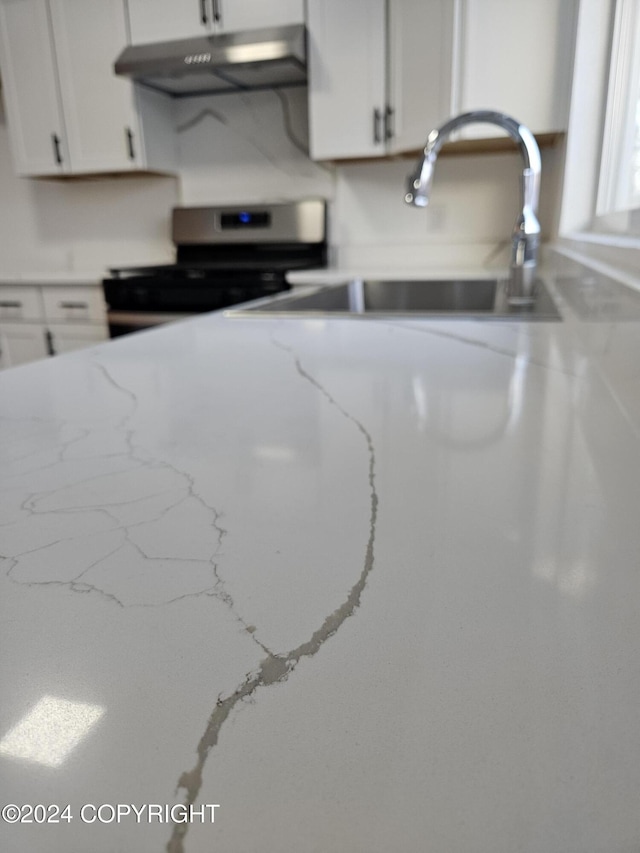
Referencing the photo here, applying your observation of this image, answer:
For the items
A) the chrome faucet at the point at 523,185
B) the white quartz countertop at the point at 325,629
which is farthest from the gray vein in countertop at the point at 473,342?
the chrome faucet at the point at 523,185

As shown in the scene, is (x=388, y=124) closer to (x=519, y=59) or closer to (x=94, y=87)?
(x=519, y=59)

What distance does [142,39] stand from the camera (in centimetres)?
238

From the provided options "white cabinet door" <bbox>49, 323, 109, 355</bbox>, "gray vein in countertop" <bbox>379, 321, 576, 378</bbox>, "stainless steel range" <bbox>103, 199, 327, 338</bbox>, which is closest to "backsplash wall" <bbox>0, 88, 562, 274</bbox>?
"stainless steel range" <bbox>103, 199, 327, 338</bbox>

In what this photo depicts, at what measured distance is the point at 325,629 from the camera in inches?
10.1

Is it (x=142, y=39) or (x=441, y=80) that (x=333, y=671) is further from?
(x=142, y=39)

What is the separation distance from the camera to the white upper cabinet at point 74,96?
246 centimetres

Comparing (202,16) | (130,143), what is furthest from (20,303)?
(202,16)

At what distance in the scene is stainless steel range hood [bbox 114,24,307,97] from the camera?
2111 mm

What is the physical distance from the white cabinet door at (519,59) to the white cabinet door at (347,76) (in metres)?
0.33

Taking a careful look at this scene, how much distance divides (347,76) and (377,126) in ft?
0.69

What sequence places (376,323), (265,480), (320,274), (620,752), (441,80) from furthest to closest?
(320,274) < (441,80) < (376,323) < (265,480) < (620,752)

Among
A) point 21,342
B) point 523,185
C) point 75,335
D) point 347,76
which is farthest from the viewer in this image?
point 21,342

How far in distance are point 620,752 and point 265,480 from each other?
26 cm

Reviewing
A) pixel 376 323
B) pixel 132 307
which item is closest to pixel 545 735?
pixel 376 323
